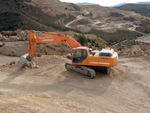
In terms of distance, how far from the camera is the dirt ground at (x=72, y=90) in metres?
7.20

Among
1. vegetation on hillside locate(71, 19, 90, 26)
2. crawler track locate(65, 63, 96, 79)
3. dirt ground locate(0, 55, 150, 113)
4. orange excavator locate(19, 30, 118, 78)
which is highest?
vegetation on hillside locate(71, 19, 90, 26)

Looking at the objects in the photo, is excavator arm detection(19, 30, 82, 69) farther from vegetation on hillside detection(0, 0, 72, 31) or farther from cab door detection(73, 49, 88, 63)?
vegetation on hillside detection(0, 0, 72, 31)

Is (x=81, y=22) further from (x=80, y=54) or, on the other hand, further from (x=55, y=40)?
(x=80, y=54)

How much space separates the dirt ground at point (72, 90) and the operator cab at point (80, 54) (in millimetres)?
1086

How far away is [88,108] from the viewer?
7.26m

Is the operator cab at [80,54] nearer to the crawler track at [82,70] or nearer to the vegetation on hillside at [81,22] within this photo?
the crawler track at [82,70]

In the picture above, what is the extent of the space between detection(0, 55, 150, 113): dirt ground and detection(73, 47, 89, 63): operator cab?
1086 millimetres

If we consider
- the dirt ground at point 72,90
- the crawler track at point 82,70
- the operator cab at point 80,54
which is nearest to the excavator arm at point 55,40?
the operator cab at point 80,54

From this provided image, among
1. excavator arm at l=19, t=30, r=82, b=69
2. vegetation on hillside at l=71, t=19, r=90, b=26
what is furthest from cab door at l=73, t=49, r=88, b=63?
vegetation on hillside at l=71, t=19, r=90, b=26

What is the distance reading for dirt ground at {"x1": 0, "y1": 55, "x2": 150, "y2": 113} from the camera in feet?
23.6

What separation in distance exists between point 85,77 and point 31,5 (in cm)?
6217

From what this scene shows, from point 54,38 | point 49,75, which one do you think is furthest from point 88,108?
point 54,38

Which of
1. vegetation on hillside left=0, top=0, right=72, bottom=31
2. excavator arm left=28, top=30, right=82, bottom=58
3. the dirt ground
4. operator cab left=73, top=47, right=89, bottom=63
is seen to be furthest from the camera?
vegetation on hillside left=0, top=0, right=72, bottom=31

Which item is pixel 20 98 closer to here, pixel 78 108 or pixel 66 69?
pixel 78 108
